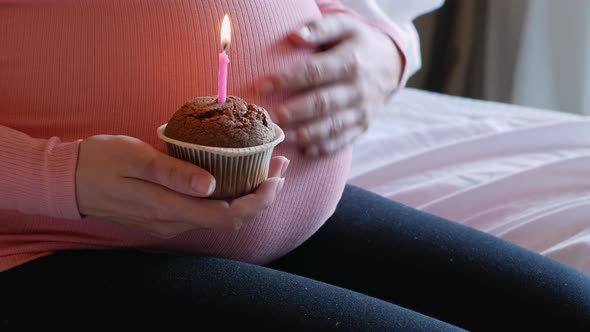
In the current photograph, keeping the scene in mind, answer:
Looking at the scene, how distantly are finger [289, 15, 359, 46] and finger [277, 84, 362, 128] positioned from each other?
0.24 feet

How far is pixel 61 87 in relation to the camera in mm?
858

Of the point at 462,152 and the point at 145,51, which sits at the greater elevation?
the point at 145,51

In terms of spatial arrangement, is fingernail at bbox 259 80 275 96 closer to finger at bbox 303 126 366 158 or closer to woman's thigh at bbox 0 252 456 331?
finger at bbox 303 126 366 158

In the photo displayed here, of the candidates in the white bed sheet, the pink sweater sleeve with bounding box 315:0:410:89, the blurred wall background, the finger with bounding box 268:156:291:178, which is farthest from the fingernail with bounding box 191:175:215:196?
the blurred wall background

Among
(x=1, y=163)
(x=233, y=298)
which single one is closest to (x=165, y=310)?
(x=233, y=298)

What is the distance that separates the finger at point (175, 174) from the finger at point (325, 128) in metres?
0.21

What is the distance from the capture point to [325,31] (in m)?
1.00

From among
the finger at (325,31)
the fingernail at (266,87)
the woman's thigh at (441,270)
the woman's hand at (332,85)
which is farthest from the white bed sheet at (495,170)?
the fingernail at (266,87)

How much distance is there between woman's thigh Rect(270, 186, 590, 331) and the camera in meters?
1.01

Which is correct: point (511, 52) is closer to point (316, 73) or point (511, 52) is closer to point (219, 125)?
point (316, 73)

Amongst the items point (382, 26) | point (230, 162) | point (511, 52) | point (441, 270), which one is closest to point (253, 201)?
point (230, 162)

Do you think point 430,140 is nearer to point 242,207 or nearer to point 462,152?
point 462,152

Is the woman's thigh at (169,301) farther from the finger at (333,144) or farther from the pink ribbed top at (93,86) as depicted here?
the finger at (333,144)

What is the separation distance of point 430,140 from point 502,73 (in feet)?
4.24
